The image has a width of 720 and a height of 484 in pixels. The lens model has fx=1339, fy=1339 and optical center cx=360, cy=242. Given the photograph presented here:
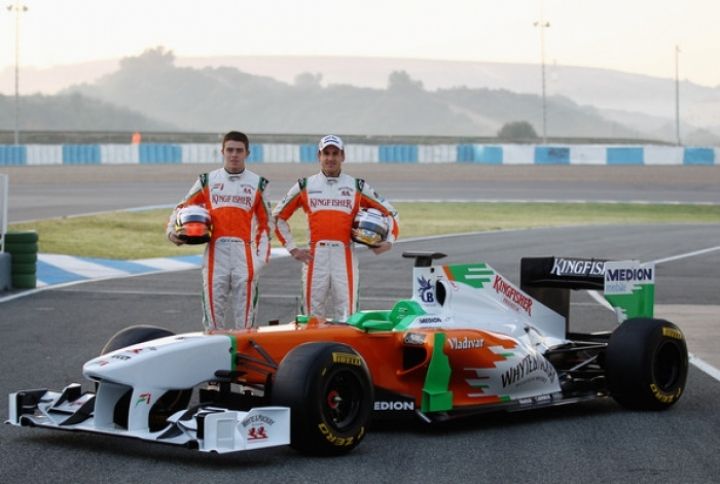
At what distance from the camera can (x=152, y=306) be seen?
1569cm

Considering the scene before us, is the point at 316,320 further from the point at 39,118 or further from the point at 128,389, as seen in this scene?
the point at 39,118

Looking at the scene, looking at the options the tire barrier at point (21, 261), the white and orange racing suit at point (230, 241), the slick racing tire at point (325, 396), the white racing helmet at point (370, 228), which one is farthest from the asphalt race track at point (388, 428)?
the white racing helmet at point (370, 228)

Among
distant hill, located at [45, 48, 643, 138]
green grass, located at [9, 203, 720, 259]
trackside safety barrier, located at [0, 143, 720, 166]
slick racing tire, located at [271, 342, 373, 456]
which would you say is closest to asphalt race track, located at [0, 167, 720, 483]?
slick racing tire, located at [271, 342, 373, 456]

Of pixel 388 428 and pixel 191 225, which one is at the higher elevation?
pixel 191 225

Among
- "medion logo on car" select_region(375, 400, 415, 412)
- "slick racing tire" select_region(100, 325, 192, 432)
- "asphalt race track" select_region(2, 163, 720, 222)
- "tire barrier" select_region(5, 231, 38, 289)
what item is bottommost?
"medion logo on car" select_region(375, 400, 415, 412)

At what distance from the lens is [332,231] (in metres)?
10.1

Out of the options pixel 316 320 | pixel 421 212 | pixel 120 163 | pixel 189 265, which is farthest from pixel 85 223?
pixel 120 163

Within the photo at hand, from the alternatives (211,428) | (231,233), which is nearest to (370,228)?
(231,233)

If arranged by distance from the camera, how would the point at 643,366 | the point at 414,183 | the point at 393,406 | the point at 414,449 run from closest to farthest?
the point at 414,449
the point at 393,406
the point at 643,366
the point at 414,183

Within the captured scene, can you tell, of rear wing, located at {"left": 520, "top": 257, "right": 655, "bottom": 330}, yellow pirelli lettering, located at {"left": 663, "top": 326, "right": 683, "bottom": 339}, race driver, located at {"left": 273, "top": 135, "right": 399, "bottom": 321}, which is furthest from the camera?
race driver, located at {"left": 273, "top": 135, "right": 399, "bottom": 321}

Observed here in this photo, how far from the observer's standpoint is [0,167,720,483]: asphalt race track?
6871 millimetres

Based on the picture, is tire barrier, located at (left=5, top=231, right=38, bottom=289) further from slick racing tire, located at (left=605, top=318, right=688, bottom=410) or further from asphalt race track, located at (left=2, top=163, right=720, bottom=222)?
asphalt race track, located at (left=2, top=163, right=720, bottom=222)

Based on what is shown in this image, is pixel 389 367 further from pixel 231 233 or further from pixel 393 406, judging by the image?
pixel 231 233

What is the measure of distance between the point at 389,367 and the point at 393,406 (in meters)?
0.25
